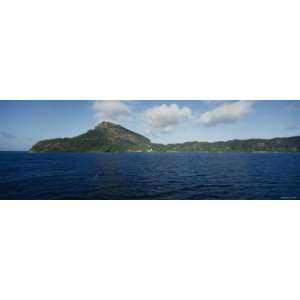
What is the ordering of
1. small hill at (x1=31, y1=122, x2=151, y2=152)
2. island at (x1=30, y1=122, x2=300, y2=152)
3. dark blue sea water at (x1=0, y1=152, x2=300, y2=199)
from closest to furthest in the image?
dark blue sea water at (x1=0, y1=152, x2=300, y2=199), island at (x1=30, y1=122, x2=300, y2=152), small hill at (x1=31, y1=122, x2=151, y2=152)

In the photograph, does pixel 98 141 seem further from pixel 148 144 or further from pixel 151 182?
pixel 151 182

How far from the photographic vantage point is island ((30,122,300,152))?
11.3 metres

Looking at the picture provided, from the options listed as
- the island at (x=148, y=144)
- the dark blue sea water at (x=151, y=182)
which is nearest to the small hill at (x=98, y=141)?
the island at (x=148, y=144)

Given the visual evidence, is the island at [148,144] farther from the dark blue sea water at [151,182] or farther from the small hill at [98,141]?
the dark blue sea water at [151,182]

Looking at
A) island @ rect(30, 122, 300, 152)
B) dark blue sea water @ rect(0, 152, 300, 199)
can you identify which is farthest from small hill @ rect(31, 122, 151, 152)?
dark blue sea water @ rect(0, 152, 300, 199)

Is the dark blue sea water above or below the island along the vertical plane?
below

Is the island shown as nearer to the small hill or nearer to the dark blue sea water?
the small hill

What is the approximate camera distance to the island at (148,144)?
1128 cm

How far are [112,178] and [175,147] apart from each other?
4.25 meters

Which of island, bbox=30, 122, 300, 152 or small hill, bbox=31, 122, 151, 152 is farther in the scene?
small hill, bbox=31, 122, 151, 152

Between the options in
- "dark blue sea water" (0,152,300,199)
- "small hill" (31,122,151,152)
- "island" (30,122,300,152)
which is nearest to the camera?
"dark blue sea water" (0,152,300,199)

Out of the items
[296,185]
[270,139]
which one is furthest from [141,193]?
[296,185]

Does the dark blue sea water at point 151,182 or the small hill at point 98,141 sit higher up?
the small hill at point 98,141

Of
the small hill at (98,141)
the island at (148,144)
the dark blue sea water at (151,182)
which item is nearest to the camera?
the dark blue sea water at (151,182)
